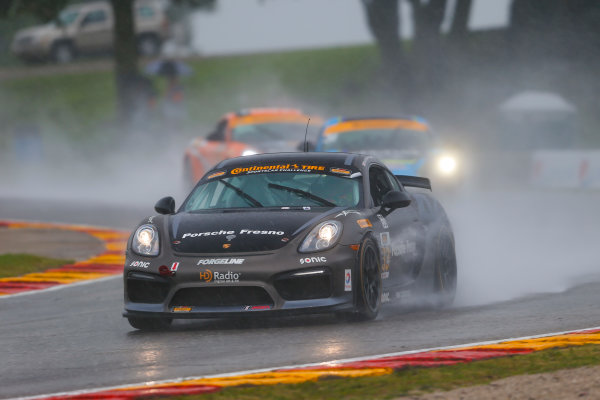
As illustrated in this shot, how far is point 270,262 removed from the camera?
8703 mm

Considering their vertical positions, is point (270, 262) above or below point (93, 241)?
above

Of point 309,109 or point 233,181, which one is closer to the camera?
point 233,181

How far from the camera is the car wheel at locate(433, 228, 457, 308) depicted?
1053 centimetres

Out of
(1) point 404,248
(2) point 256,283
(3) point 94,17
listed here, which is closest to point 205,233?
(2) point 256,283

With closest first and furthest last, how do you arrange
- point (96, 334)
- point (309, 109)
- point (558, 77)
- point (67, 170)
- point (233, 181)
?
point (96, 334), point (233, 181), point (67, 170), point (558, 77), point (309, 109)

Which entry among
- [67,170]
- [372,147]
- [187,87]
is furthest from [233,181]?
[187,87]

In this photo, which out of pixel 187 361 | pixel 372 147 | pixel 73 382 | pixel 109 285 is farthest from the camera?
pixel 372 147

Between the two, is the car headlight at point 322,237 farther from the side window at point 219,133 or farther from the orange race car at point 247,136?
the side window at point 219,133

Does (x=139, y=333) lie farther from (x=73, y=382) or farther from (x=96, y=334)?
(x=73, y=382)

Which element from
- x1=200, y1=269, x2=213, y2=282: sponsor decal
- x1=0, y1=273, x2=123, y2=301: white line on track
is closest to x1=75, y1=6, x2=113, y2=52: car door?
x1=0, y1=273, x2=123, y2=301: white line on track

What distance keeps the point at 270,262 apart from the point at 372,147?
9693 mm

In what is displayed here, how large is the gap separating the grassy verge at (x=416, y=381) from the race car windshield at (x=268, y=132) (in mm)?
14319

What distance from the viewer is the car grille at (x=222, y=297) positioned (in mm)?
8758

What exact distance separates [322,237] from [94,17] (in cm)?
4704
